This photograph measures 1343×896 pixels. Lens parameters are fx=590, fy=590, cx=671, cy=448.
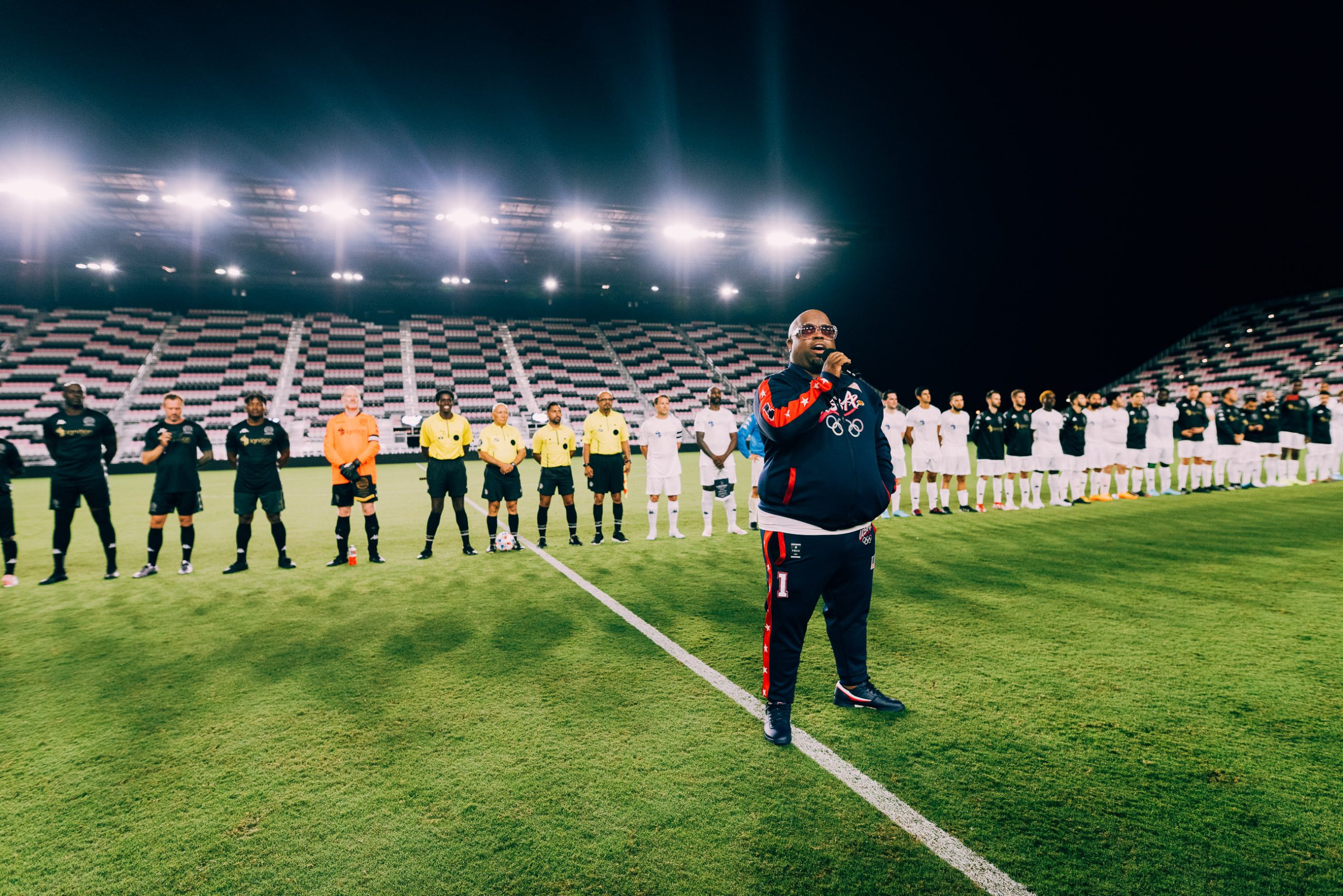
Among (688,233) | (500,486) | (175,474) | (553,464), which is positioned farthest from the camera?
(688,233)

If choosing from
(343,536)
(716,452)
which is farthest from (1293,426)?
(343,536)

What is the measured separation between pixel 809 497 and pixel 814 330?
2.72 ft

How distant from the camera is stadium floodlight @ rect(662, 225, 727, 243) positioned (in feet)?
80.3

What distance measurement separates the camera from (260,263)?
88.8 ft

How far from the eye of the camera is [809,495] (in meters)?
2.77

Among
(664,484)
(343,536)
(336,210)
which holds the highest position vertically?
(336,210)

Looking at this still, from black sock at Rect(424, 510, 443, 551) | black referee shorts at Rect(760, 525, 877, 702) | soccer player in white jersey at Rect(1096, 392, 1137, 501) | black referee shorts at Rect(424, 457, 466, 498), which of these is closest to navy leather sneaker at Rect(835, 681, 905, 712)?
black referee shorts at Rect(760, 525, 877, 702)

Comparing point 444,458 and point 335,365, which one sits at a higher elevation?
point 335,365

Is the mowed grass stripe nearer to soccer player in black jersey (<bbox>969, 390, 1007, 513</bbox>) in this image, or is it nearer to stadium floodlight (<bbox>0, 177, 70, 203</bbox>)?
soccer player in black jersey (<bbox>969, 390, 1007, 513</bbox>)

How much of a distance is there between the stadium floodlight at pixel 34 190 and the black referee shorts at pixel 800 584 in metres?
25.2

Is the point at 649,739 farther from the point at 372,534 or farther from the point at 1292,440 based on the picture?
the point at 1292,440

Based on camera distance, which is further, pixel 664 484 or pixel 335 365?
pixel 335 365

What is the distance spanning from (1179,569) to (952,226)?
11165 mm

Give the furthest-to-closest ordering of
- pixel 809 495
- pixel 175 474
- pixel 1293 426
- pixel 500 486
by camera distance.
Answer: pixel 1293 426, pixel 500 486, pixel 175 474, pixel 809 495
